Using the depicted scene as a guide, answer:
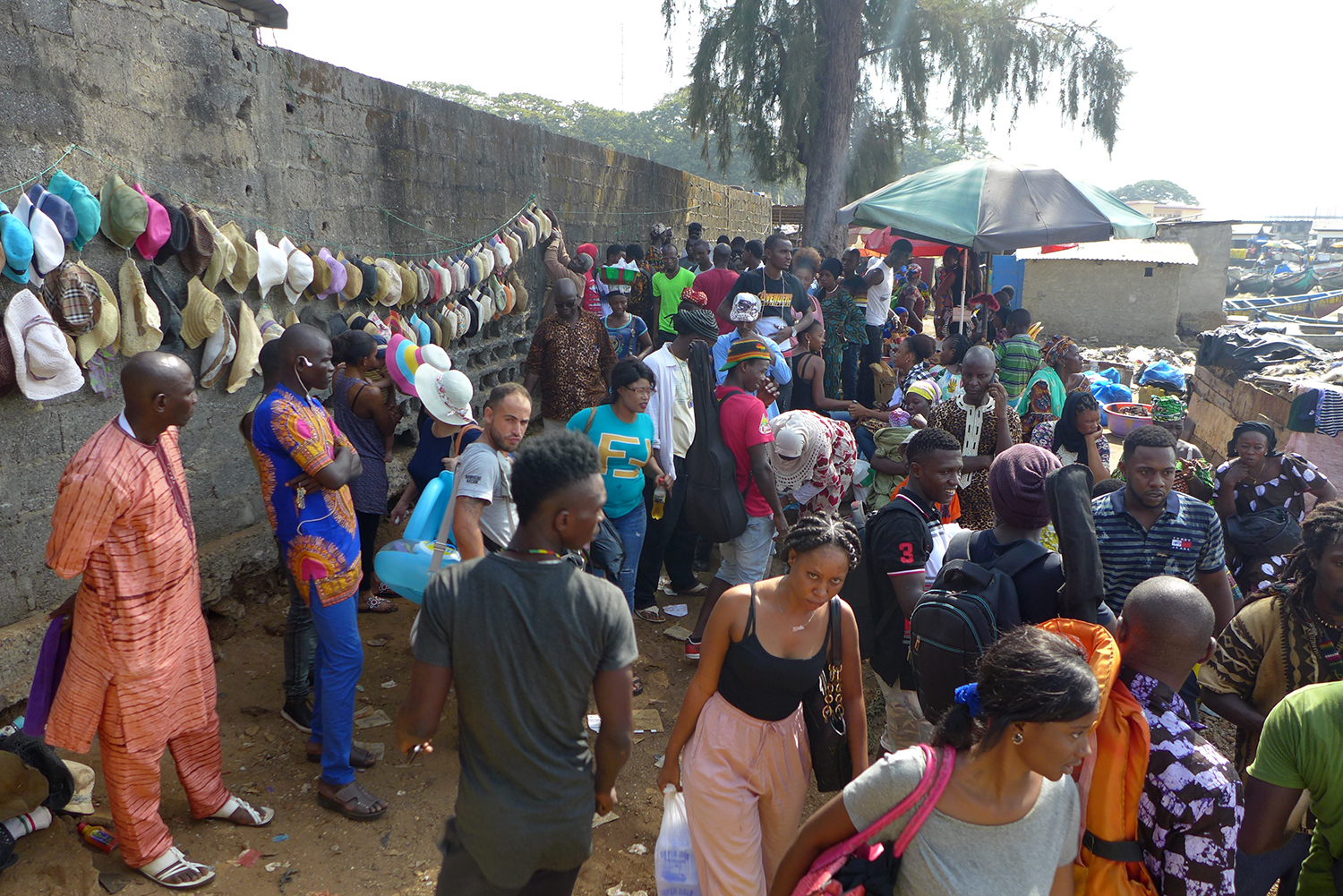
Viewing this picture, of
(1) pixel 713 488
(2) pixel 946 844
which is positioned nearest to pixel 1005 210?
(1) pixel 713 488

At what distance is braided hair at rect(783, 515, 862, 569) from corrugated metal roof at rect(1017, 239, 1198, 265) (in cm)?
1456

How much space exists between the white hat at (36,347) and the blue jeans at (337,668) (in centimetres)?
150

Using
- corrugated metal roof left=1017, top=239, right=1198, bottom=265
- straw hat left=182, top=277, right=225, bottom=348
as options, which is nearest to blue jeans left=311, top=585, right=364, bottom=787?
straw hat left=182, top=277, right=225, bottom=348

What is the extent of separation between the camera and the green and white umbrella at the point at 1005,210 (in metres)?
7.29

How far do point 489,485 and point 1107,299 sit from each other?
15.8m

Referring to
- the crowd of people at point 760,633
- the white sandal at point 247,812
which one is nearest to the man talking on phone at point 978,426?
the crowd of people at point 760,633

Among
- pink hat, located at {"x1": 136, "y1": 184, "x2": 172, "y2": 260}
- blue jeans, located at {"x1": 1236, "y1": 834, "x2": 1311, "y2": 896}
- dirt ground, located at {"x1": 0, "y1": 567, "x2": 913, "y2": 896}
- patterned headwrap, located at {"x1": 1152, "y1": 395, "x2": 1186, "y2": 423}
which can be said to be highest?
pink hat, located at {"x1": 136, "y1": 184, "x2": 172, "y2": 260}

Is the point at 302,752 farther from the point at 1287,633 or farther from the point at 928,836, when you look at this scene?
the point at 1287,633

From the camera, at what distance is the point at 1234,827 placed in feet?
6.25

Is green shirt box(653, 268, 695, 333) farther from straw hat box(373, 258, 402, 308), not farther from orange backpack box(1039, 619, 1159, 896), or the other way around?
orange backpack box(1039, 619, 1159, 896)

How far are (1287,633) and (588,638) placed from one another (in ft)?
6.78

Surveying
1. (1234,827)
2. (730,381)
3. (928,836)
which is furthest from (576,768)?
(730,381)

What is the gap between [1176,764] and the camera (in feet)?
6.42

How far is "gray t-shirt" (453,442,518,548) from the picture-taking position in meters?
3.14
